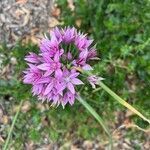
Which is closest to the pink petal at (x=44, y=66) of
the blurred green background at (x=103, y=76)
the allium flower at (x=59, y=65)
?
the allium flower at (x=59, y=65)

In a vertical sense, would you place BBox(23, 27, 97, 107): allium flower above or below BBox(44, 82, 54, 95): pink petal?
above

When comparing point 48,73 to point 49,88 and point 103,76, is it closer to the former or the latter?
point 49,88

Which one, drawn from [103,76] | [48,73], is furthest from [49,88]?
[103,76]

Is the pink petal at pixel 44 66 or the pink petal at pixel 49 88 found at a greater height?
the pink petal at pixel 44 66

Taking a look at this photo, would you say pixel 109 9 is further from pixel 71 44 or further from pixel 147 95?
pixel 71 44

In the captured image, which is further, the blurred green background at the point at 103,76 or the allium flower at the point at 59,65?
the blurred green background at the point at 103,76

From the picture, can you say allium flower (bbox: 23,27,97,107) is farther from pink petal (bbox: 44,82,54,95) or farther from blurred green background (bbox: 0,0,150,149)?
blurred green background (bbox: 0,0,150,149)

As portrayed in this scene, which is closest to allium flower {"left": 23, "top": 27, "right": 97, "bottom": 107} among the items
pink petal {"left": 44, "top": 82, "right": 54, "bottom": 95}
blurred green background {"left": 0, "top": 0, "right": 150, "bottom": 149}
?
pink petal {"left": 44, "top": 82, "right": 54, "bottom": 95}

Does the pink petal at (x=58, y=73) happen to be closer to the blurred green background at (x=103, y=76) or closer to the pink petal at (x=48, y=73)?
the pink petal at (x=48, y=73)
